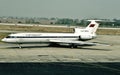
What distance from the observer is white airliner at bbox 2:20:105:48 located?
53.9 m

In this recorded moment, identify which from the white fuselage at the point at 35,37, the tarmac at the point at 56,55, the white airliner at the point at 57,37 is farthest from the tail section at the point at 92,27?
the tarmac at the point at 56,55

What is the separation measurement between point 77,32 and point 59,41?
16.3 ft

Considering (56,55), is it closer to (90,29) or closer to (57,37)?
(57,37)

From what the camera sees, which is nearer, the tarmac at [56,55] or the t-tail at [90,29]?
the tarmac at [56,55]

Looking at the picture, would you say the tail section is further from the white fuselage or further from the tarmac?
the tarmac

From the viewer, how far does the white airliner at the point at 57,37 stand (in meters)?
53.9

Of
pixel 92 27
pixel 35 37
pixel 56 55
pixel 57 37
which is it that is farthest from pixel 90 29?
pixel 56 55

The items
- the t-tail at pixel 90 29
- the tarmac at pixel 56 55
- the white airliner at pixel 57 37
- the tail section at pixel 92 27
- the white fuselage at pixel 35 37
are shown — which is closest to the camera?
the tarmac at pixel 56 55

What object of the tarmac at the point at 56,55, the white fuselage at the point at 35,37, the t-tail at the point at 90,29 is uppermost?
the t-tail at the point at 90,29

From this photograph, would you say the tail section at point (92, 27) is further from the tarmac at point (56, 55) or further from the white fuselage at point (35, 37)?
the tarmac at point (56, 55)

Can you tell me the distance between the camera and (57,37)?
57.8 metres

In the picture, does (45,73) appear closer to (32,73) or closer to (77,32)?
(32,73)

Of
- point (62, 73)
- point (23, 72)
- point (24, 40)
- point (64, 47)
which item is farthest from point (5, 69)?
point (64, 47)

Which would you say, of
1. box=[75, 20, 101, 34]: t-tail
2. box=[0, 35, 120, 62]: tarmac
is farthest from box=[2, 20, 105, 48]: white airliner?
box=[0, 35, 120, 62]: tarmac
